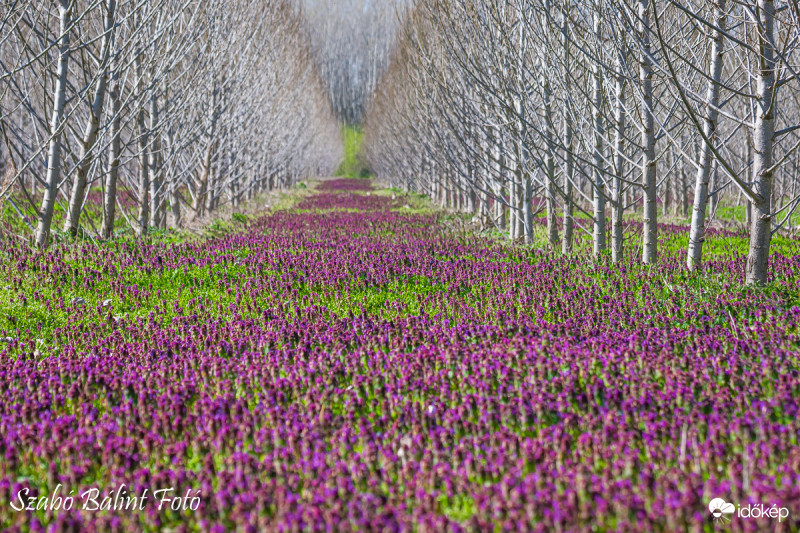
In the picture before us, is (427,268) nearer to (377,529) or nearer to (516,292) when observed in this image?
(516,292)

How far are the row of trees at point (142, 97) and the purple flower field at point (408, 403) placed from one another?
227 centimetres

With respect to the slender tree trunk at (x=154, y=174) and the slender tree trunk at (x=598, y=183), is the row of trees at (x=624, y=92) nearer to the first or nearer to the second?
the slender tree trunk at (x=598, y=183)

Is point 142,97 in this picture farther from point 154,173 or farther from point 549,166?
point 549,166

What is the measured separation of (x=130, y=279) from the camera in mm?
6238

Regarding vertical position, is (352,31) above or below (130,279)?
above

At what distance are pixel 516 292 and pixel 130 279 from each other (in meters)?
4.17

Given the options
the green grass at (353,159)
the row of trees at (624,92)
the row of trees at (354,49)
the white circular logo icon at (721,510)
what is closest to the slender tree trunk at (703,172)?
the row of trees at (624,92)

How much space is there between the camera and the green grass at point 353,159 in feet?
230

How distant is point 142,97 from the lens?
25.2 ft

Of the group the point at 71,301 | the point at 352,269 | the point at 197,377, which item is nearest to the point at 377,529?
the point at 197,377

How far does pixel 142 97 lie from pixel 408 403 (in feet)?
21.8

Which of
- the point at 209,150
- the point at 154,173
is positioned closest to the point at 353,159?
the point at 209,150

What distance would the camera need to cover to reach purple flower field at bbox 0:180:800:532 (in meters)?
2.11

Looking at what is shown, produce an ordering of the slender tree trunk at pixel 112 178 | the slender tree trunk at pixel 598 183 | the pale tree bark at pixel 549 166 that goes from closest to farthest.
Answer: the slender tree trunk at pixel 598 183 → the pale tree bark at pixel 549 166 → the slender tree trunk at pixel 112 178
